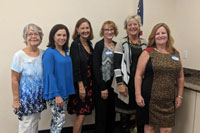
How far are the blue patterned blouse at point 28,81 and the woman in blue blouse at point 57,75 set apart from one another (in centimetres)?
9

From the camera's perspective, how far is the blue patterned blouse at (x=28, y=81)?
1.60 meters

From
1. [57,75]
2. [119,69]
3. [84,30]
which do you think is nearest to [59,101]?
[57,75]

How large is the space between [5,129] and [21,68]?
125cm

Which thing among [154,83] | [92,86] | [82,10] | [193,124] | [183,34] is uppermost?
[82,10]

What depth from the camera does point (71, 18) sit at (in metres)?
2.35

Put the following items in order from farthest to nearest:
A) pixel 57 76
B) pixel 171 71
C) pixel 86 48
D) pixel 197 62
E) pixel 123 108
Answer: pixel 197 62 < pixel 86 48 < pixel 123 108 < pixel 57 76 < pixel 171 71

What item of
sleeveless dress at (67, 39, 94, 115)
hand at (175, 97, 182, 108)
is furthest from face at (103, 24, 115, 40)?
hand at (175, 97, 182, 108)

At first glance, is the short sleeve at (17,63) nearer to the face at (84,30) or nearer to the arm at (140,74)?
the face at (84,30)

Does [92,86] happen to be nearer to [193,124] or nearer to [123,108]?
[123,108]

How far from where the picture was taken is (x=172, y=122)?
5.28ft

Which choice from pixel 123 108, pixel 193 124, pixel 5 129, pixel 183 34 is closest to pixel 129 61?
pixel 123 108

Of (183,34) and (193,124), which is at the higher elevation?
(183,34)

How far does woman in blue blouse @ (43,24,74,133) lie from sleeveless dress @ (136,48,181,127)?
0.83 meters

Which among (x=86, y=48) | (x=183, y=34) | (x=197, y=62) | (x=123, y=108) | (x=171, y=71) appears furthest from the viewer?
(x=183, y=34)
